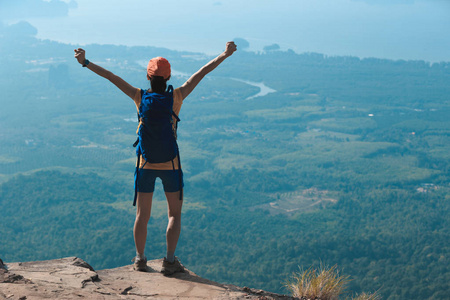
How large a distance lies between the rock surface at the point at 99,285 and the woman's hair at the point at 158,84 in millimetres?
1735

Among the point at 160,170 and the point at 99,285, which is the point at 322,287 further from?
the point at 99,285

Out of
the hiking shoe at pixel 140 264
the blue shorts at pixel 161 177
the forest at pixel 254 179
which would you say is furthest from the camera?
the forest at pixel 254 179

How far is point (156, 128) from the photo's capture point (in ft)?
14.6

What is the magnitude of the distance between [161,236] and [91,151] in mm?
64536

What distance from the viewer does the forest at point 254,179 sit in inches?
2562

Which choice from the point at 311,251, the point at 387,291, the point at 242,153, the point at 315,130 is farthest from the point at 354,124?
the point at 387,291

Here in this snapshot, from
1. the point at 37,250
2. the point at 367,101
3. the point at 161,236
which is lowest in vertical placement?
the point at 37,250

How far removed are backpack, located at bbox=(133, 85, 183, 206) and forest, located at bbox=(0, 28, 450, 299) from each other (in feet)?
97.5

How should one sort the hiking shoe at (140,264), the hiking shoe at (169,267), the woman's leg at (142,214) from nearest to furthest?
the woman's leg at (142,214), the hiking shoe at (169,267), the hiking shoe at (140,264)

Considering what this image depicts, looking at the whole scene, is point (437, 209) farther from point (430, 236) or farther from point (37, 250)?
point (37, 250)

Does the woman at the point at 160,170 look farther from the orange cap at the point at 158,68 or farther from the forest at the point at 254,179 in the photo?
the forest at the point at 254,179

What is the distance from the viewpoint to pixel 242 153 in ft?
431

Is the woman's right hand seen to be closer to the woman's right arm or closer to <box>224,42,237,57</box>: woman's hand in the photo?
<box>224,42,237,57</box>: woman's hand

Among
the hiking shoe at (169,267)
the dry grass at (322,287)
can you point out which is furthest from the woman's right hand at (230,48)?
the dry grass at (322,287)
